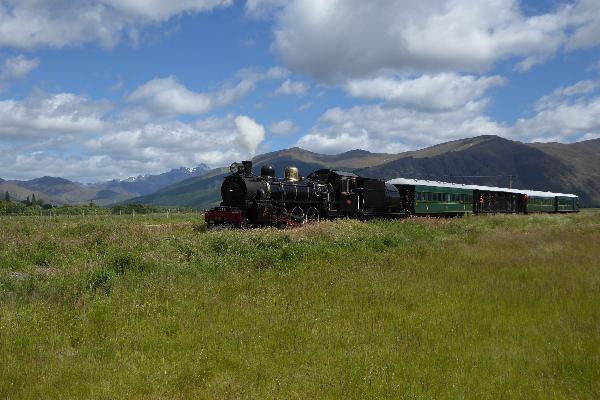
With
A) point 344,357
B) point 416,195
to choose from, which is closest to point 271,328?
point 344,357

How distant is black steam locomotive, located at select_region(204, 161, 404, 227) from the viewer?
2705 cm

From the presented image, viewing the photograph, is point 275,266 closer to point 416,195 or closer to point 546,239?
point 546,239

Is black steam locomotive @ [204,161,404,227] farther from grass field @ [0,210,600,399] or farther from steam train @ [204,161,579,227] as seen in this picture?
grass field @ [0,210,600,399]

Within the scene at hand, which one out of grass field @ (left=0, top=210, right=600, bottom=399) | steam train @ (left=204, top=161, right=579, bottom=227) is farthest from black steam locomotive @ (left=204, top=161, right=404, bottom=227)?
A: grass field @ (left=0, top=210, right=600, bottom=399)

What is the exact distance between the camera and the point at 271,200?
2820 cm

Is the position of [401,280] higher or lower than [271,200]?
lower

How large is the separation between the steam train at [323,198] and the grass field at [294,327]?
10625 millimetres

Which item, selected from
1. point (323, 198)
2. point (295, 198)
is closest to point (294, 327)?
point (295, 198)

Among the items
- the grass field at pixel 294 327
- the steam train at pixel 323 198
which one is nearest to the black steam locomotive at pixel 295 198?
the steam train at pixel 323 198

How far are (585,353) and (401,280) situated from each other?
576 cm

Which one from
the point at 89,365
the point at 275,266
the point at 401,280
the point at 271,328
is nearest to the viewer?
Answer: the point at 89,365

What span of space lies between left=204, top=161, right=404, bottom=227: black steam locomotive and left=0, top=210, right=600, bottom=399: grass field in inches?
417

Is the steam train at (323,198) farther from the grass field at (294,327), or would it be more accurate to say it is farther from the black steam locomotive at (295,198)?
the grass field at (294,327)

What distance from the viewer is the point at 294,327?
863cm
